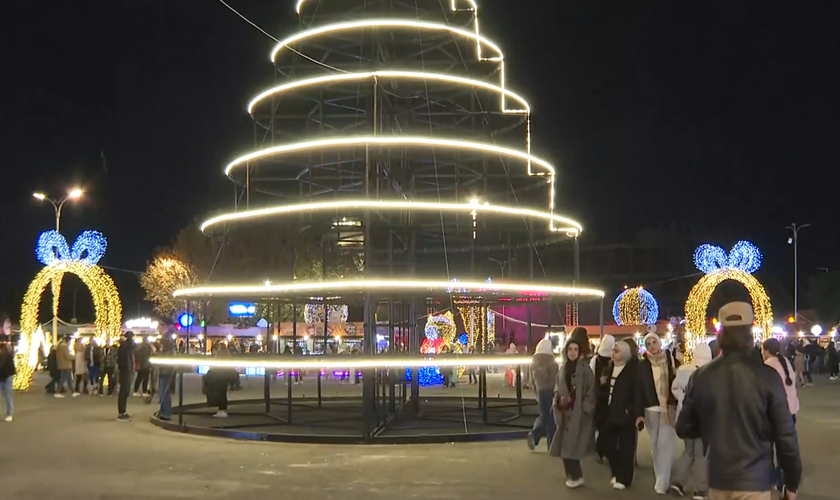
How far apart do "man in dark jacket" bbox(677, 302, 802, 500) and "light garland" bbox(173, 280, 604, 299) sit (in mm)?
8970

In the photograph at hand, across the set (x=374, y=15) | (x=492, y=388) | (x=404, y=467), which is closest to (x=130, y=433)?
(x=404, y=467)

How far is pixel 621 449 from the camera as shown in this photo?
11.4 meters

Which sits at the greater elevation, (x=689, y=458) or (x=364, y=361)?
(x=364, y=361)

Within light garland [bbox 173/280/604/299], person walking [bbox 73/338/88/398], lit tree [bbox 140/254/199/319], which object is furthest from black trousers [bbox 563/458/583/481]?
lit tree [bbox 140/254/199/319]

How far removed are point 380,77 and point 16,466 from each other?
8.67 metres

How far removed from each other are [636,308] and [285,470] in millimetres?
40271

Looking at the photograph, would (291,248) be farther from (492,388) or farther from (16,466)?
(492,388)

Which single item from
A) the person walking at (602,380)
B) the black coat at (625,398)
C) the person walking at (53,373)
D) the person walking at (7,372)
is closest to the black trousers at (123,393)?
the person walking at (7,372)

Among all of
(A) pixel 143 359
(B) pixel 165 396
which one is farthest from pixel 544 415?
(A) pixel 143 359

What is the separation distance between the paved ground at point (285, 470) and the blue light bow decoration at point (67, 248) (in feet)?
52.8

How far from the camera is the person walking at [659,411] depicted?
36.9 ft

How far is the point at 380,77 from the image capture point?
16156mm

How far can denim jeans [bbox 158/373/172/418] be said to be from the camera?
18.7 metres

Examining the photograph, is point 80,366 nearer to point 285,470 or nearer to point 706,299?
point 285,470
